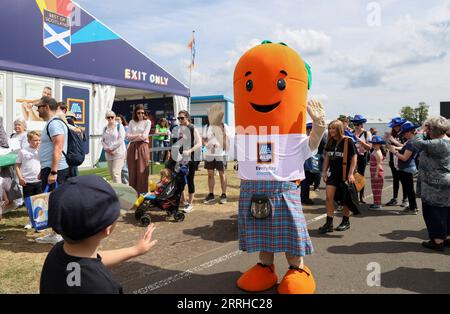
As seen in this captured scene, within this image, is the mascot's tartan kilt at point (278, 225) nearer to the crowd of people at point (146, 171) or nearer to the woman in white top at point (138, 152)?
the crowd of people at point (146, 171)

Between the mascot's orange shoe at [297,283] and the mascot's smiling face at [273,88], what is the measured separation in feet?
4.23

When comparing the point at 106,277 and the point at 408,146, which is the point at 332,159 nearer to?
the point at 408,146

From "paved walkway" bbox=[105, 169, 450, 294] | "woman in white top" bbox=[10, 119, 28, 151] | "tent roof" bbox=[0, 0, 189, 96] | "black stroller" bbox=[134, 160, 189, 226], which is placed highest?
"tent roof" bbox=[0, 0, 189, 96]

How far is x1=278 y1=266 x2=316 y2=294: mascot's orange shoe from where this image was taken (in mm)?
3254

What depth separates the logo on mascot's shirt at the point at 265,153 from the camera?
11.3 feet

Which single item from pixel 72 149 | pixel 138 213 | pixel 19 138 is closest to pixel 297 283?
pixel 72 149

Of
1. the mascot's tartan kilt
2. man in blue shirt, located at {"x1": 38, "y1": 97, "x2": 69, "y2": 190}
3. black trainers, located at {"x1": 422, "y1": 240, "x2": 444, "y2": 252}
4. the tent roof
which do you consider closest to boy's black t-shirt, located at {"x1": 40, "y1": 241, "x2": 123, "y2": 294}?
the mascot's tartan kilt

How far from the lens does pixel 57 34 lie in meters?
10.5

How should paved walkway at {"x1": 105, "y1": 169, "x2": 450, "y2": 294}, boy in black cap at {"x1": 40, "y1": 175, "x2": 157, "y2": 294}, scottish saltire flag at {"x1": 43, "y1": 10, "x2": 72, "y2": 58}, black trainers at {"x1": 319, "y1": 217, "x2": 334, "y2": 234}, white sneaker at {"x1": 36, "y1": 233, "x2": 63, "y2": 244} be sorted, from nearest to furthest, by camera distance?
boy in black cap at {"x1": 40, "y1": 175, "x2": 157, "y2": 294} < paved walkway at {"x1": 105, "y1": 169, "x2": 450, "y2": 294} < white sneaker at {"x1": 36, "y1": 233, "x2": 63, "y2": 244} < black trainers at {"x1": 319, "y1": 217, "x2": 334, "y2": 234} < scottish saltire flag at {"x1": 43, "y1": 10, "x2": 72, "y2": 58}

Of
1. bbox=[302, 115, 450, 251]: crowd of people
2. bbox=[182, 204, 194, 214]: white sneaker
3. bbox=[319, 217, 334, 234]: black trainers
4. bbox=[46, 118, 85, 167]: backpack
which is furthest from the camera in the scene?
bbox=[182, 204, 194, 214]: white sneaker

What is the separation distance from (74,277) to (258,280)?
7.32 feet

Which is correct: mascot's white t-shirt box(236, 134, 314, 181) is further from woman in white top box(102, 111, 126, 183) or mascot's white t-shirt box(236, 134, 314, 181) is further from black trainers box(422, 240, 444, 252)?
woman in white top box(102, 111, 126, 183)

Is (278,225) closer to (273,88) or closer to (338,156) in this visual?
(273,88)

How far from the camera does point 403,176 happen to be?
22.5 feet
